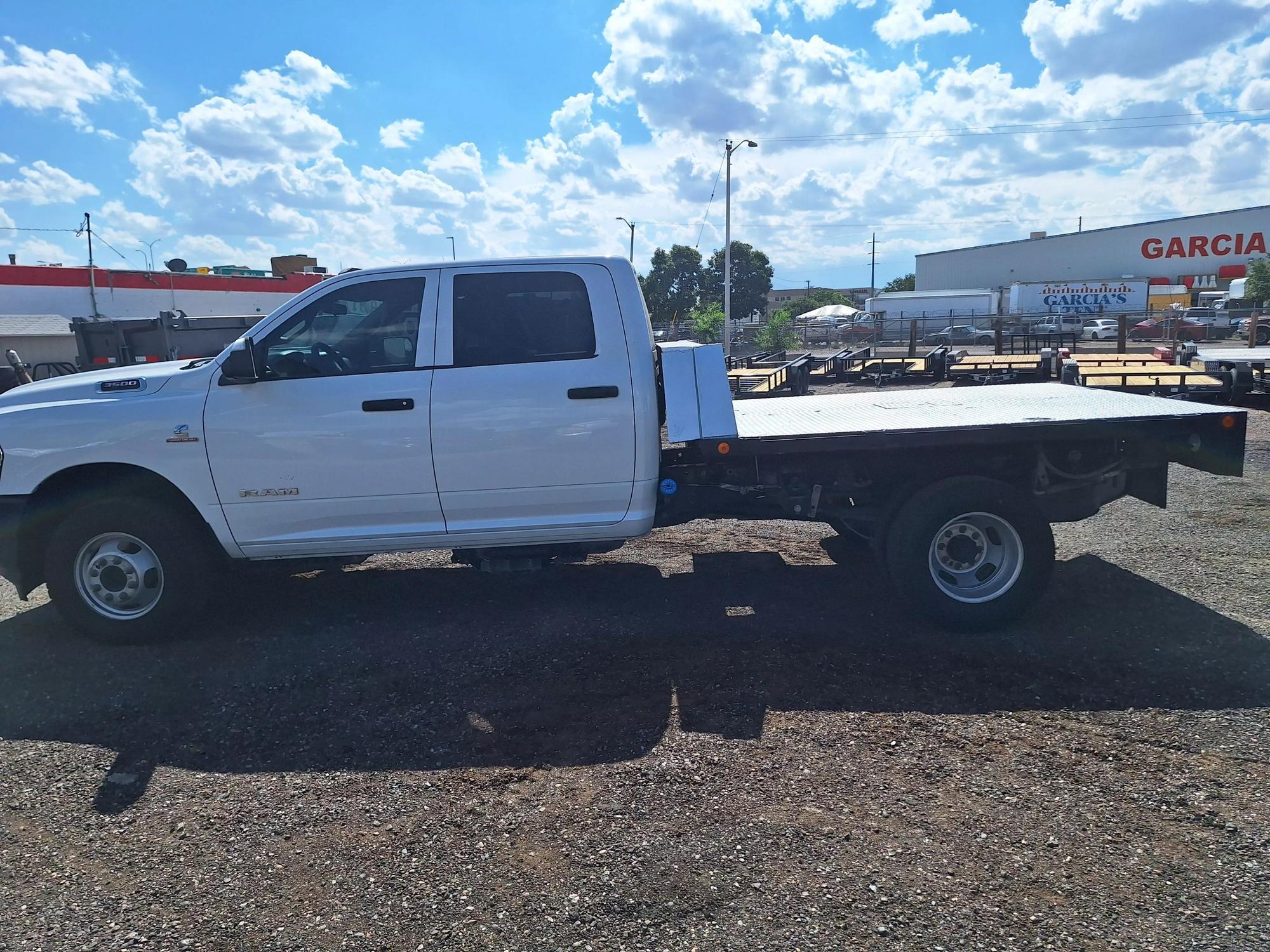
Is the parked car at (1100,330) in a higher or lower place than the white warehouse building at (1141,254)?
lower

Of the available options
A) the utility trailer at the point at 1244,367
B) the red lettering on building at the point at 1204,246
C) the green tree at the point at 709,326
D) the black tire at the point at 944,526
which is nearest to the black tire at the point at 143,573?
the black tire at the point at 944,526

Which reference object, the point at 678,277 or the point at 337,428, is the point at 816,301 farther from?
the point at 337,428

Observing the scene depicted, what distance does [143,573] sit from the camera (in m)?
5.18

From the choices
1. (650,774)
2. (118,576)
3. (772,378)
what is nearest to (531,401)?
(650,774)

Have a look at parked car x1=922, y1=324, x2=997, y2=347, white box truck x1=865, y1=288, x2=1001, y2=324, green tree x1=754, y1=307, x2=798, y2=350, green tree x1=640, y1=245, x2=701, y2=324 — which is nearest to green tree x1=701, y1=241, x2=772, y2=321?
green tree x1=640, y1=245, x2=701, y2=324

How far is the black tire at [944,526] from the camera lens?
5.05 m

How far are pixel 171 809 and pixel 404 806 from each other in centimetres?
96

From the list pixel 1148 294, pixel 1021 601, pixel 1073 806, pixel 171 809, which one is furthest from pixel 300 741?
pixel 1148 294

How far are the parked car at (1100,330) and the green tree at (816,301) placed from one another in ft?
107

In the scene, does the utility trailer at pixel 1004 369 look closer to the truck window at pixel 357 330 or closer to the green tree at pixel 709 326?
the truck window at pixel 357 330

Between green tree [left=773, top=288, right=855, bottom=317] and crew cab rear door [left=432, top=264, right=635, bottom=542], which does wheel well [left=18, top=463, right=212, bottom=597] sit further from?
green tree [left=773, top=288, right=855, bottom=317]

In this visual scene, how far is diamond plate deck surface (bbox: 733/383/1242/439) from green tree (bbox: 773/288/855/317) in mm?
72506

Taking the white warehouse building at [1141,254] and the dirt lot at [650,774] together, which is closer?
the dirt lot at [650,774]

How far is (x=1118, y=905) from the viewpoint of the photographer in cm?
286
